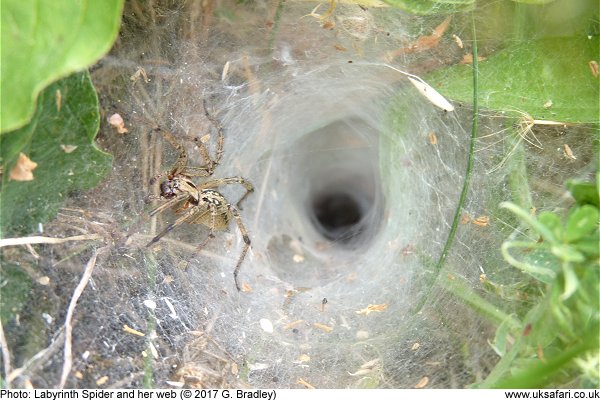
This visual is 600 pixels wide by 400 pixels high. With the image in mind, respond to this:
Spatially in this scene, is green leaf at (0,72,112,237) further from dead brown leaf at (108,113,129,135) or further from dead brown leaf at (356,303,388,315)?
dead brown leaf at (356,303,388,315)

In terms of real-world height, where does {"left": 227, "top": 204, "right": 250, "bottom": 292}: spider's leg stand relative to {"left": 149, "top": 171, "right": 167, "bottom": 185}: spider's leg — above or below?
below

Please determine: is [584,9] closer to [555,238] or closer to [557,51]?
[557,51]

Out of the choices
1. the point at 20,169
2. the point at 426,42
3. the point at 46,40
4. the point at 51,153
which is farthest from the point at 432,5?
the point at 20,169

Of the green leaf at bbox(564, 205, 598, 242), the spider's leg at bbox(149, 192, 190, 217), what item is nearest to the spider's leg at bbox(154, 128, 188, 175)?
the spider's leg at bbox(149, 192, 190, 217)

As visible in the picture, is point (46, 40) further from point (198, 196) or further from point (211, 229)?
point (211, 229)

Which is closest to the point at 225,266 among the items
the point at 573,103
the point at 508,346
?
the point at 508,346

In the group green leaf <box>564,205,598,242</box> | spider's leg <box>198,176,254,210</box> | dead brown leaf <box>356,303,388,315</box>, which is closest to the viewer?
green leaf <box>564,205,598,242</box>
